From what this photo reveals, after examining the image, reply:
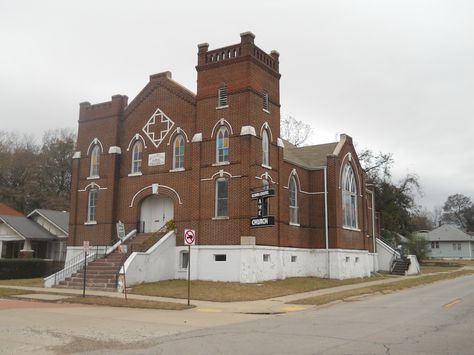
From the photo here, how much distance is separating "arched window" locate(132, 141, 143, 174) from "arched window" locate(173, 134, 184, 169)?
2.68 m

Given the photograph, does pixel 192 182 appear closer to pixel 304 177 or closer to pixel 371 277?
pixel 304 177

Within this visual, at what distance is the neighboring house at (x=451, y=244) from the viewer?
90.3 metres

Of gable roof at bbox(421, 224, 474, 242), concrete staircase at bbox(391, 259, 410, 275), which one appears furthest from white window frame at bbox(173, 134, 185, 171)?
gable roof at bbox(421, 224, 474, 242)

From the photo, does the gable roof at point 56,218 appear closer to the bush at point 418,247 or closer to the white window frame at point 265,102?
the white window frame at point 265,102

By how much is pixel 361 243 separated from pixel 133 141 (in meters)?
17.6

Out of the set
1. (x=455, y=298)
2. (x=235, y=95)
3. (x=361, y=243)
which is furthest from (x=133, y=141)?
(x=455, y=298)

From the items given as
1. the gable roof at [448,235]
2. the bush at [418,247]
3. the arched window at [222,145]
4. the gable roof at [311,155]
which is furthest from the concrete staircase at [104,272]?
the gable roof at [448,235]

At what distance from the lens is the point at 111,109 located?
1316 inches

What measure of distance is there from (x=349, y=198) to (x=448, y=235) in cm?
6272

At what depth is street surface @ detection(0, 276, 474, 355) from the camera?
10281 mm

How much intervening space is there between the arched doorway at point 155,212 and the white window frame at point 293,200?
730cm

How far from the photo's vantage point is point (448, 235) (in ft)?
302

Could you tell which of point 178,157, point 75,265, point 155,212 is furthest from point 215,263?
point 75,265

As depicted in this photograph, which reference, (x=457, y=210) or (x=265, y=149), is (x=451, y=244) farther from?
(x=265, y=149)
